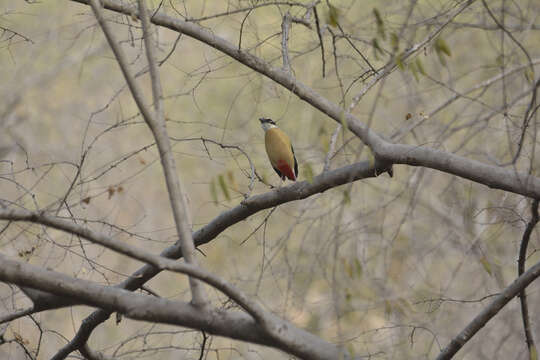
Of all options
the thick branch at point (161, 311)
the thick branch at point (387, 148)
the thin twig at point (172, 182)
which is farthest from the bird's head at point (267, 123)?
the thick branch at point (161, 311)

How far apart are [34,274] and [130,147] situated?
9122 millimetres

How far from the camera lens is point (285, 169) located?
15.9 ft

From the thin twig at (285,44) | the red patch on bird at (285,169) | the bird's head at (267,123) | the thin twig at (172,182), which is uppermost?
the bird's head at (267,123)

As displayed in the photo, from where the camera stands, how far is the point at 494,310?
7.45 ft

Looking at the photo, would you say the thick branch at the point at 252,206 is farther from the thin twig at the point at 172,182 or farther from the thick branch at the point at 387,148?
the thin twig at the point at 172,182

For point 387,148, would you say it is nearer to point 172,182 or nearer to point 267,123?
point 172,182

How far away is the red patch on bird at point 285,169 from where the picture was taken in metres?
4.80

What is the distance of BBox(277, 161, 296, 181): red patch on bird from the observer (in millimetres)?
4797

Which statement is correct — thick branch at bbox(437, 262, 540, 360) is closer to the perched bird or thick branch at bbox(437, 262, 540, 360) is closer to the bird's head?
the perched bird

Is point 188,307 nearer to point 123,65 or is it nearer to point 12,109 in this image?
point 123,65

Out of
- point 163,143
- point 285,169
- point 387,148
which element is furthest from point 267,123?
point 163,143

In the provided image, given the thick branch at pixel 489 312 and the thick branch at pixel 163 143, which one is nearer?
the thick branch at pixel 163 143

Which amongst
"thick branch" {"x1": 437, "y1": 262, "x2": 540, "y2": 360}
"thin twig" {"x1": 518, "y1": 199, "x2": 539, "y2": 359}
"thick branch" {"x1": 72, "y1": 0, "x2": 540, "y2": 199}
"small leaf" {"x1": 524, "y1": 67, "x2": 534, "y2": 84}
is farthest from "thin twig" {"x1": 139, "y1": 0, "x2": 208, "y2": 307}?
"small leaf" {"x1": 524, "y1": 67, "x2": 534, "y2": 84}

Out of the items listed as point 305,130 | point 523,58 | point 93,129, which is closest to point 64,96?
point 93,129
